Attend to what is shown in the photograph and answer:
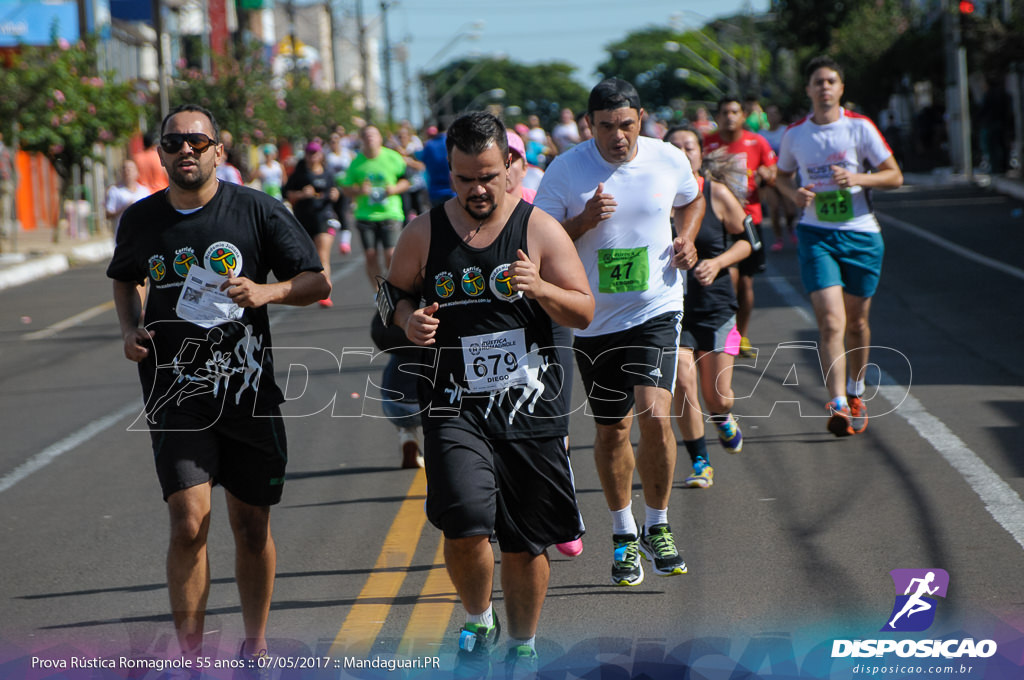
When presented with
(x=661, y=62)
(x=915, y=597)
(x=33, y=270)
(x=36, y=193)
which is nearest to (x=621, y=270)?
(x=915, y=597)

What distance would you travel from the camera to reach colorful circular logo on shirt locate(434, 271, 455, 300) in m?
4.57

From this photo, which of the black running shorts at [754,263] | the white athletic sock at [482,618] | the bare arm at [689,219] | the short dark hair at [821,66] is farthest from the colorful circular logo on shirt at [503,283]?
the short dark hair at [821,66]

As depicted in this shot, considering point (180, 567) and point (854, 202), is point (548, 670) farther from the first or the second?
point (854, 202)

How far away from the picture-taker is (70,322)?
641 inches

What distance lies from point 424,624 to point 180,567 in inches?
41.2

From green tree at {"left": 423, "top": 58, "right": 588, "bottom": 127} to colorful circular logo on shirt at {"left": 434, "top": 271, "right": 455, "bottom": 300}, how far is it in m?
148

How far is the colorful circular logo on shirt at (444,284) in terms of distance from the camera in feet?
15.0

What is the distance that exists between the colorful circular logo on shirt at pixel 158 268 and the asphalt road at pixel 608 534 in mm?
1340

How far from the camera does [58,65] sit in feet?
83.1

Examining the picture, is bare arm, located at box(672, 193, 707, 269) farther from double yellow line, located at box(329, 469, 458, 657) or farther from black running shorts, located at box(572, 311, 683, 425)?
double yellow line, located at box(329, 469, 458, 657)

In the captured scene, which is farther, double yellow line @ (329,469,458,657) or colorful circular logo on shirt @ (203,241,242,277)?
double yellow line @ (329,469,458,657)

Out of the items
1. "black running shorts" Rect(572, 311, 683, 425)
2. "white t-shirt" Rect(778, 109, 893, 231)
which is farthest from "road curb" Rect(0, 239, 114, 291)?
"black running shorts" Rect(572, 311, 683, 425)

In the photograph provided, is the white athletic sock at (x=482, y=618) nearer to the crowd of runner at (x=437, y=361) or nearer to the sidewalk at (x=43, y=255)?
the crowd of runner at (x=437, y=361)

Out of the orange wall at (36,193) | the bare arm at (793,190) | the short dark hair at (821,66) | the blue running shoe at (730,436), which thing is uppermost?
the orange wall at (36,193)
